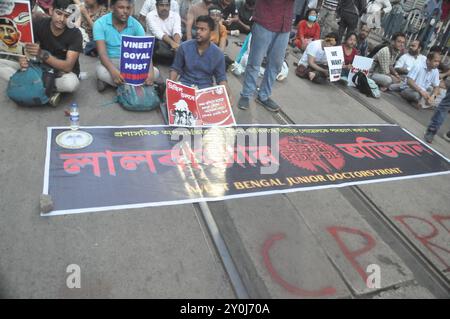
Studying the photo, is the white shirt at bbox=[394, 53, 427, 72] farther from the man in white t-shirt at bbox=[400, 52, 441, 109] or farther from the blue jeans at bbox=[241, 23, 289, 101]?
the blue jeans at bbox=[241, 23, 289, 101]

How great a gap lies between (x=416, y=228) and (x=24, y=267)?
295cm

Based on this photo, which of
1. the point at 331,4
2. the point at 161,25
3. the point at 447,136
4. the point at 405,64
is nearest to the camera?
the point at 447,136

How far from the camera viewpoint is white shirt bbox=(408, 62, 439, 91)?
5906 mm

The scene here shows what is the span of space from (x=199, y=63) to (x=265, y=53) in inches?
33.7

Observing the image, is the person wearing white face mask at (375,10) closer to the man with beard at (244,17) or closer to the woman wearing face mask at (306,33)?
the woman wearing face mask at (306,33)

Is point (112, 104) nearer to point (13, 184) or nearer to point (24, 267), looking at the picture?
point (13, 184)

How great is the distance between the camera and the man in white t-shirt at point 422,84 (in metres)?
5.88

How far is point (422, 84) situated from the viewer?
6039 mm

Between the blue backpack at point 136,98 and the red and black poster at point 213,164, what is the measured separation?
405mm

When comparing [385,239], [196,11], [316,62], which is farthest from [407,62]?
[385,239]

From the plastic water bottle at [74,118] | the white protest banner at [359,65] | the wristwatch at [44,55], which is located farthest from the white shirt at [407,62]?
the wristwatch at [44,55]

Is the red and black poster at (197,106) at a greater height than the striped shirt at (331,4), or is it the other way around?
the striped shirt at (331,4)

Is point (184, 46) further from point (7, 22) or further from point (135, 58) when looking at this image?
point (7, 22)
